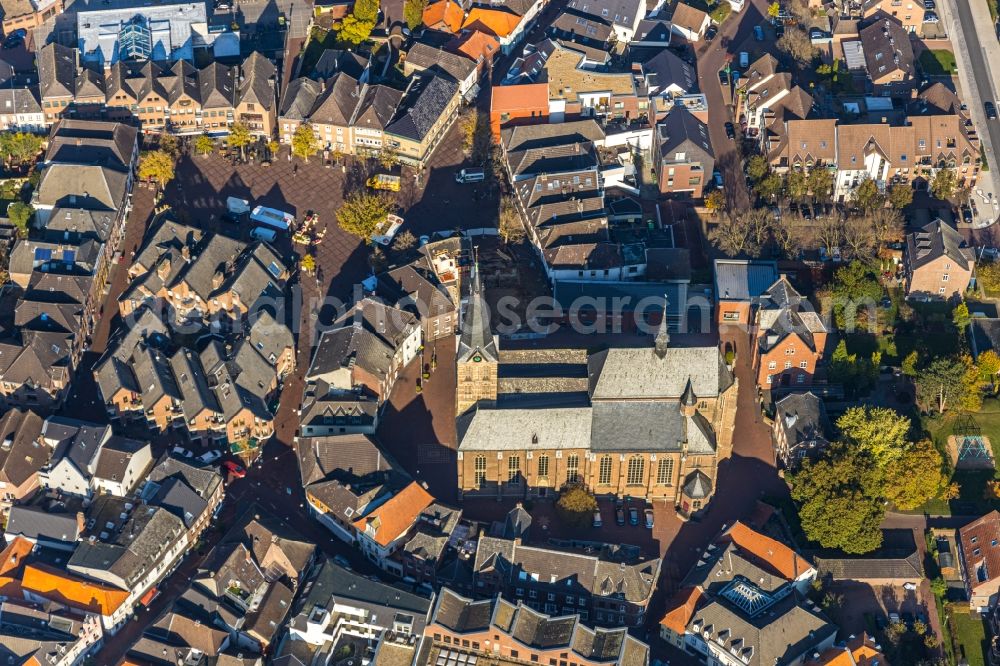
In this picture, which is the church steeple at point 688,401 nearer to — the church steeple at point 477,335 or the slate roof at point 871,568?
the church steeple at point 477,335

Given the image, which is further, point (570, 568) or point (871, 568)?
point (871, 568)

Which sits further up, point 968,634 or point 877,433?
point 877,433

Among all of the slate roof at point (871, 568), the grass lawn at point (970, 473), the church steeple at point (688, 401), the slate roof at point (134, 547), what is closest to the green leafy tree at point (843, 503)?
the slate roof at point (871, 568)

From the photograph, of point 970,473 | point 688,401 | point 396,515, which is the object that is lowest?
point 970,473

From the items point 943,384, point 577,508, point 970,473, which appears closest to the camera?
point 577,508

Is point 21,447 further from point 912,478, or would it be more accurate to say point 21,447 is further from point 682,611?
point 912,478

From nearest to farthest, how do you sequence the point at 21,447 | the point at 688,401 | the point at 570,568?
the point at 570,568
the point at 688,401
the point at 21,447

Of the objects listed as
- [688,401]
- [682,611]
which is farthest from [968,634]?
[688,401]
